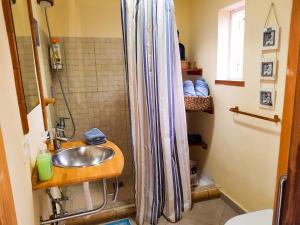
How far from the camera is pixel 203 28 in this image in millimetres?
2459

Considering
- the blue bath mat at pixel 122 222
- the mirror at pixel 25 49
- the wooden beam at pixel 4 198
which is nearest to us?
the wooden beam at pixel 4 198

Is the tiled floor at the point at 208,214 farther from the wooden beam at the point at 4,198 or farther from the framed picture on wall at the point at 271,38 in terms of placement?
the wooden beam at the point at 4,198

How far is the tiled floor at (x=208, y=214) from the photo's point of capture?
6.81ft

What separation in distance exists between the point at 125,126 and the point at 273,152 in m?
1.61

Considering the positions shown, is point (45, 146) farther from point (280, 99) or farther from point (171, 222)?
point (280, 99)

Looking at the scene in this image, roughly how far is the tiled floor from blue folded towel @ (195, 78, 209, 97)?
115cm

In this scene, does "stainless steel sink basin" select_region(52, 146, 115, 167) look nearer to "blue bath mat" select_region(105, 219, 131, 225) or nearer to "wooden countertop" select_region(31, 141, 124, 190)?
"wooden countertop" select_region(31, 141, 124, 190)

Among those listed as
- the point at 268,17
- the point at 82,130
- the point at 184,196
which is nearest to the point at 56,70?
the point at 82,130

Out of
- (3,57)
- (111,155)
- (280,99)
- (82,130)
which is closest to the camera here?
(3,57)

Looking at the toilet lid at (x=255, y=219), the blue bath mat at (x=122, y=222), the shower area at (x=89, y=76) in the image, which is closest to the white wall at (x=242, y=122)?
the toilet lid at (x=255, y=219)

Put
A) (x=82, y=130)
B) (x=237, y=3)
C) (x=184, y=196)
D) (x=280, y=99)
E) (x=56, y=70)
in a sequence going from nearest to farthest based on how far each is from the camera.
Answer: (x=280, y=99), (x=237, y=3), (x=184, y=196), (x=56, y=70), (x=82, y=130)

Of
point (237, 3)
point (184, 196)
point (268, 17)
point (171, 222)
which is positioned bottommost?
point (171, 222)

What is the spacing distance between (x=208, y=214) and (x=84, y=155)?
1371 mm

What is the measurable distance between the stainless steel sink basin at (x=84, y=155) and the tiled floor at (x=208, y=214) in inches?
38.8
